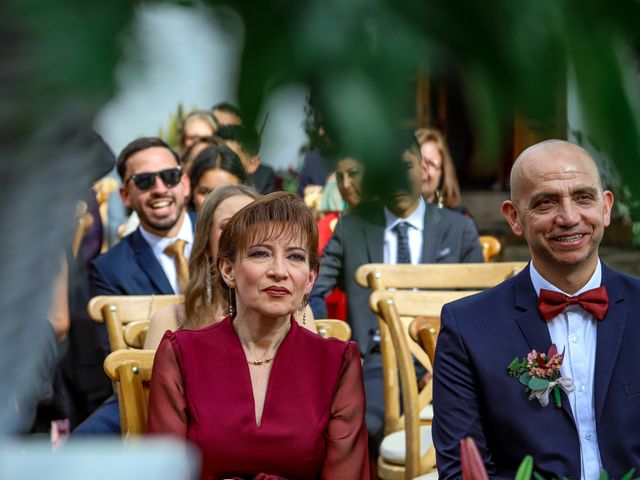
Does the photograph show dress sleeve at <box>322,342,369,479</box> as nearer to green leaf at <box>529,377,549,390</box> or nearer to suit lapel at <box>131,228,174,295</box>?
green leaf at <box>529,377,549,390</box>

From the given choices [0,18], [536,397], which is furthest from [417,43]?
[536,397]

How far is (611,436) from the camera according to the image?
3.14m

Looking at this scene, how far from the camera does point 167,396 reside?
339 cm

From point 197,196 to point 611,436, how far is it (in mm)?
3214

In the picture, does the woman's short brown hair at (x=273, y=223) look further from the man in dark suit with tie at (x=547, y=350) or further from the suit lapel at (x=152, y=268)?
the suit lapel at (x=152, y=268)

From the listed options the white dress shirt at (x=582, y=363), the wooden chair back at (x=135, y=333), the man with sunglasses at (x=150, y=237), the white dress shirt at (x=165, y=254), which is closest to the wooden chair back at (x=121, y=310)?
the wooden chair back at (x=135, y=333)

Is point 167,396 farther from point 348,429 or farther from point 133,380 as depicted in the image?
point 348,429

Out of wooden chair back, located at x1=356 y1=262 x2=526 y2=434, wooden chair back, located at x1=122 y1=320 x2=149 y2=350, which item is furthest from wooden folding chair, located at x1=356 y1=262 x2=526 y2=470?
wooden chair back, located at x1=122 y1=320 x2=149 y2=350

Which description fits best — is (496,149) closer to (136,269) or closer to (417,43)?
(417,43)

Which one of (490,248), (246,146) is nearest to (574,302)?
(246,146)

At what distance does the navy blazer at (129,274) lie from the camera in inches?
203

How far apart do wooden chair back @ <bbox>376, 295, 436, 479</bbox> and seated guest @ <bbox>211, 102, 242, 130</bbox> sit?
3273 millimetres

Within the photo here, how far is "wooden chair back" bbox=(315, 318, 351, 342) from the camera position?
410 centimetres

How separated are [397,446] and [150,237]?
1624 millimetres
